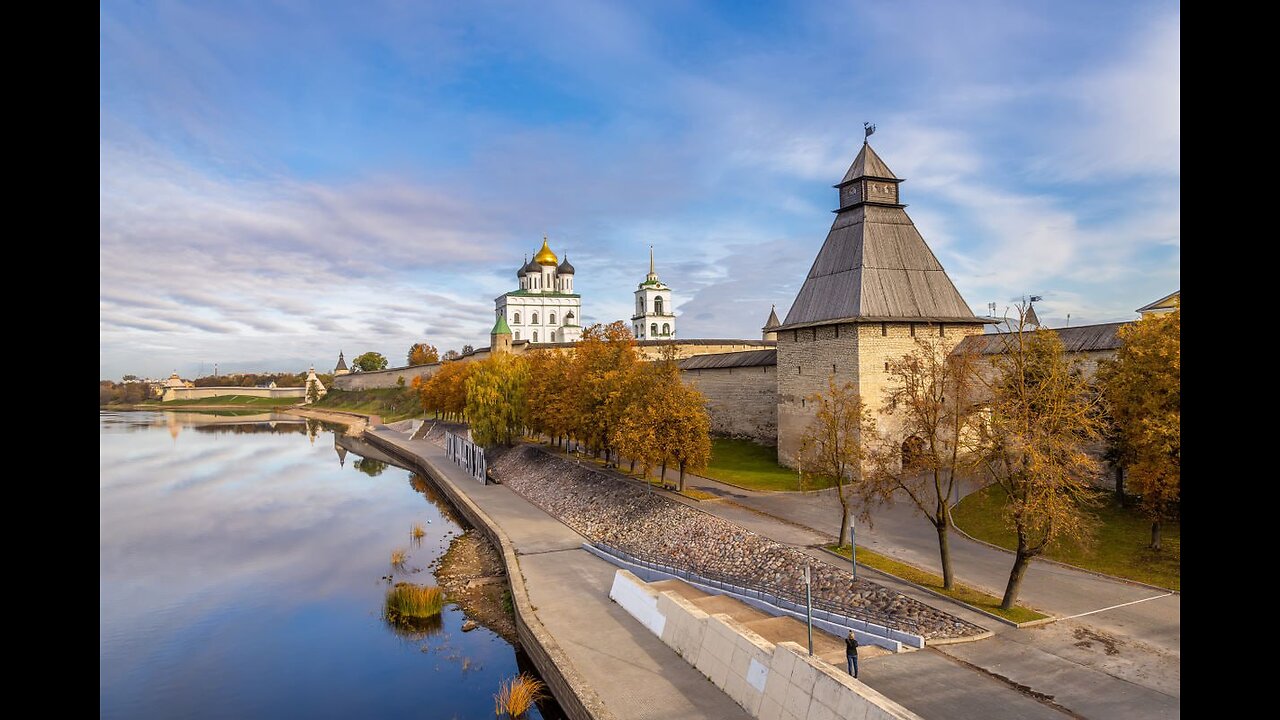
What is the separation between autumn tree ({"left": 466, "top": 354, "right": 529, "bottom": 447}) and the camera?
3816cm

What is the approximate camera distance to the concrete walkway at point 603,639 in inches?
426

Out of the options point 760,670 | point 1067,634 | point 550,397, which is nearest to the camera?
point 760,670

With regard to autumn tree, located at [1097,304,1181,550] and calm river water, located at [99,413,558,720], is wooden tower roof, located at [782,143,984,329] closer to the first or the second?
autumn tree, located at [1097,304,1181,550]

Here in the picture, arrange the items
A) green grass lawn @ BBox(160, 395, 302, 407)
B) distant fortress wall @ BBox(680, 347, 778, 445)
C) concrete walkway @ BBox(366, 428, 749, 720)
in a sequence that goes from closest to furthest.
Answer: concrete walkway @ BBox(366, 428, 749, 720)
distant fortress wall @ BBox(680, 347, 778, 445)
green grass lawn @ BBox(160, 395, 302, 407)

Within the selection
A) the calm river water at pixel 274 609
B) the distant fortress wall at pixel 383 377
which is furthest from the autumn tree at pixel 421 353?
the calm river water at pixel 274 609

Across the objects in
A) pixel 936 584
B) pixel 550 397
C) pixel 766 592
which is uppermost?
pixel 550 397

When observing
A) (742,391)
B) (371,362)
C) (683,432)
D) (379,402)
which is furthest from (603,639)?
(371,362)

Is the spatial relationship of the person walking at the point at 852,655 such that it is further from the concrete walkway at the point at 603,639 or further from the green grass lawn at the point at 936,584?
the green grass lawn at the point at 936,584

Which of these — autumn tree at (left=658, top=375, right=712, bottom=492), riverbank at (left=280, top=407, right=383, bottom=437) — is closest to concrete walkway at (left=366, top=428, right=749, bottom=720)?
autumn tree at (left=658, top=375, right=712, bottom=492)

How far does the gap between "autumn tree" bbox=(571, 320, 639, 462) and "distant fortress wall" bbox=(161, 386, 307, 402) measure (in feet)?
326

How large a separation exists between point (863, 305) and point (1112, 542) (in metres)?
10.9

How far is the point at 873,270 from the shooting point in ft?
86.0

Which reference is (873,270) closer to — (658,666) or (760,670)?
(658,666)
